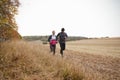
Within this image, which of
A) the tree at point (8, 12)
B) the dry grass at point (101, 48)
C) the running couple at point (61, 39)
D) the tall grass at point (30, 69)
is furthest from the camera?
the dry grass at point (101, 48)

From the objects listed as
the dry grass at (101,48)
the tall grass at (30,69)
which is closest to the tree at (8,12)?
the tall grass at (30,69)

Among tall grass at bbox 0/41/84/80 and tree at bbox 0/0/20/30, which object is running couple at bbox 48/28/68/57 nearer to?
tree at bbox 0/0/20/30

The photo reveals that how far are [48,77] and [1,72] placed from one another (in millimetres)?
1558

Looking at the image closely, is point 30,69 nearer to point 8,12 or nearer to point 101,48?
point 8,12

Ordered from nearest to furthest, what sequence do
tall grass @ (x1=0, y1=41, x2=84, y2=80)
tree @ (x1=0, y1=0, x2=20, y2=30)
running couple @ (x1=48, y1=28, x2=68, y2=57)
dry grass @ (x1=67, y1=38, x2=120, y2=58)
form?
tall grass @ (x1=0, y1=41, x2=84, y2=80)
tree @ (x1=0, y1=0, x2=20, y2=30)
running couple @ (x1=48, y1=28, x2=68, y2=57)
dry grass @ (x1=67, y1=38, x2=120, y2=58)

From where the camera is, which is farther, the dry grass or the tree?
the dry grass

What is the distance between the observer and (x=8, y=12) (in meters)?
11.6

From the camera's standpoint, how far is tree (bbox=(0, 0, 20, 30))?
10.4 meters

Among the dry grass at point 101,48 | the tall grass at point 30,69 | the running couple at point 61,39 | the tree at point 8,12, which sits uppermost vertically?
the tree at point 8,12

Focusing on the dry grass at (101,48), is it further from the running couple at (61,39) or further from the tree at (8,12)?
the tree at (8,12)

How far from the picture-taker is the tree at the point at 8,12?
1038 cm

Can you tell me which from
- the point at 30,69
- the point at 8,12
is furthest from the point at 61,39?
the point at 30,69

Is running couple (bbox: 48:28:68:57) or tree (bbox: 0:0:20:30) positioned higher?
tree (bbox: 0:0:20:30)

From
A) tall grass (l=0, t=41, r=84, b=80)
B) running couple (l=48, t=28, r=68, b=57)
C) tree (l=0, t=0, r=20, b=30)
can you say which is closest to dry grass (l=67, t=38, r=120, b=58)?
running couple (l=48, t=28, r=68, b=57)
